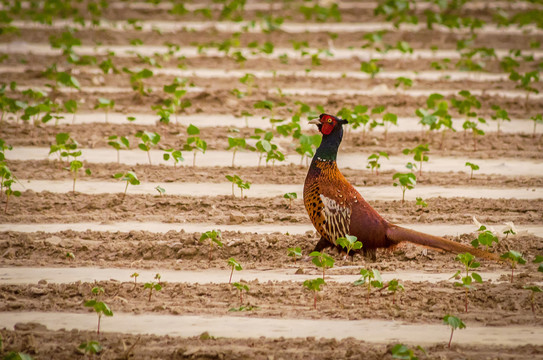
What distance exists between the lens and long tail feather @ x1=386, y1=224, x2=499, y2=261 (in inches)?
209

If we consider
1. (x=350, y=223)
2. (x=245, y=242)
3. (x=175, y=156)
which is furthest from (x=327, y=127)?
(x=175, y=156)

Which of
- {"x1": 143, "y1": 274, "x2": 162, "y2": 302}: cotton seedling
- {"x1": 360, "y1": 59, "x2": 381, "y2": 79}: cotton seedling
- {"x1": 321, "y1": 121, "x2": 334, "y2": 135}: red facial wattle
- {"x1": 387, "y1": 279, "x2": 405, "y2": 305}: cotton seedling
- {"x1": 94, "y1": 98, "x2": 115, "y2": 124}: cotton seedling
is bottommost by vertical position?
{"x1": 143, "y1": 274, "x2": 162, "y2": 302}: cotton seedling

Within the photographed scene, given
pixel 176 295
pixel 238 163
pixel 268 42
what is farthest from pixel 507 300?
pixel 268 42

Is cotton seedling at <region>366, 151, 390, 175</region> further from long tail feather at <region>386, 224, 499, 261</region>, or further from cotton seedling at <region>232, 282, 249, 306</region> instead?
cotton seedling at <region>232, 282, 249, 306</region>

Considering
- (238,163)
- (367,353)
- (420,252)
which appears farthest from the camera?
(238,163)

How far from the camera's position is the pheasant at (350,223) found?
17.5 ft

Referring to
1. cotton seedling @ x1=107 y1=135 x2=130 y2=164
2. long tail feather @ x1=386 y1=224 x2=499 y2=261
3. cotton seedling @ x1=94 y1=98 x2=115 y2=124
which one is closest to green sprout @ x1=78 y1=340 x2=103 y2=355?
long tail feather @ x1=386 y1=224 x2=499 y2=261

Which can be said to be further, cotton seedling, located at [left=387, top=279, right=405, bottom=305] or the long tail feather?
the long tail feather

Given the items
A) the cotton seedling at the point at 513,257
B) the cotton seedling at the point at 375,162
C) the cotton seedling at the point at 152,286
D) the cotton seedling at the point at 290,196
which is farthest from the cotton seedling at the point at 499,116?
the cotton seedling at the point at 152,286

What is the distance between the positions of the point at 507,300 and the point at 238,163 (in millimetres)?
3341

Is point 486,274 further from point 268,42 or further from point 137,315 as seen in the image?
point 268,42

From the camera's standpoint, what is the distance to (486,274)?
5223mm

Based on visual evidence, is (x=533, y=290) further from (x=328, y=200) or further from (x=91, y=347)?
(x=91, y=347)

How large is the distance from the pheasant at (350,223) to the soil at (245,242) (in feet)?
0.41
